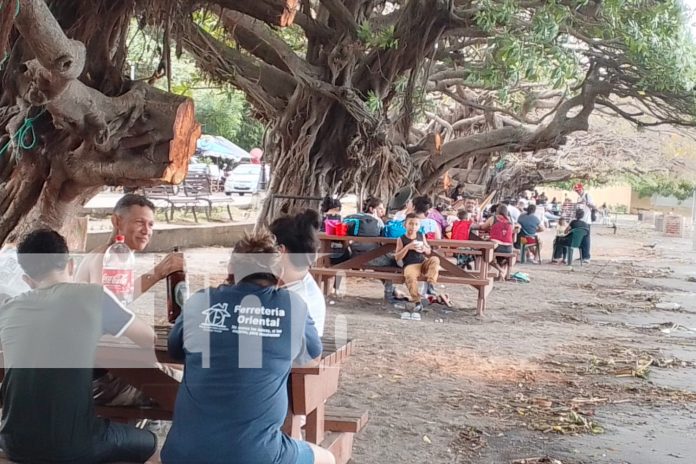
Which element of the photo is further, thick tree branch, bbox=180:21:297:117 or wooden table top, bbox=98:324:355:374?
thick tree branch, bbox=180:21:297:117

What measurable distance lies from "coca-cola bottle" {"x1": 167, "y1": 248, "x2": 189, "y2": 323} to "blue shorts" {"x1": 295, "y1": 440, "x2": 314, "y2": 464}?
39.6 inches

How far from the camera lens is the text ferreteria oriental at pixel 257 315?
2854 millimetres

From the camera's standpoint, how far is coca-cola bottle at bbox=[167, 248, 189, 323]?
12.1 feet

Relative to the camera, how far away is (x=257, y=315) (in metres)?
2.86

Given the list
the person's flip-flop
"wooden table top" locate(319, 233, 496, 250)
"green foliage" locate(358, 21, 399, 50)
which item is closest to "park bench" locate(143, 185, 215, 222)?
"wooden table top" locate(319, 233, 496, 250)

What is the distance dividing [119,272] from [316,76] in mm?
6893

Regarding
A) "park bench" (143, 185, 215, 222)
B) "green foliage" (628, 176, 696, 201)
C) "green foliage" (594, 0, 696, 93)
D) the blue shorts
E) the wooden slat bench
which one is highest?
"green foliage" (594, 0, 696, 93)

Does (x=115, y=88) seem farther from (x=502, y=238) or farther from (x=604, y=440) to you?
(x=502, y=238)

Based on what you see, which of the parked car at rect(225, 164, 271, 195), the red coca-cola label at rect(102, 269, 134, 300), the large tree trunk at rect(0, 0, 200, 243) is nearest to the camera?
the red coca-cola label at rect(102, 269, 134, 300)

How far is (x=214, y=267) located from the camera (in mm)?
12008

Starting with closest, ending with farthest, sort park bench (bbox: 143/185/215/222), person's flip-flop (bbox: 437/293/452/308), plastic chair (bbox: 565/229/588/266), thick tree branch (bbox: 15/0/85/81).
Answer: thick tree branch (bbox: 15/0/85/81), person's flip-flop (bbox: 437/293/452/308), plastic chair (bbox: 565/229/588/266), park bench (bbox: 143/185/215/222)

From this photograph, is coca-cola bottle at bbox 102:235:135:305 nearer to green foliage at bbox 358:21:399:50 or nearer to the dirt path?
the dirt path

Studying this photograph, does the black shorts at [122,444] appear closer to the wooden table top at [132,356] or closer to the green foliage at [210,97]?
the wooden table top at [132,356]

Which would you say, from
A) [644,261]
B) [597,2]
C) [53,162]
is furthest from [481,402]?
[644,261]
